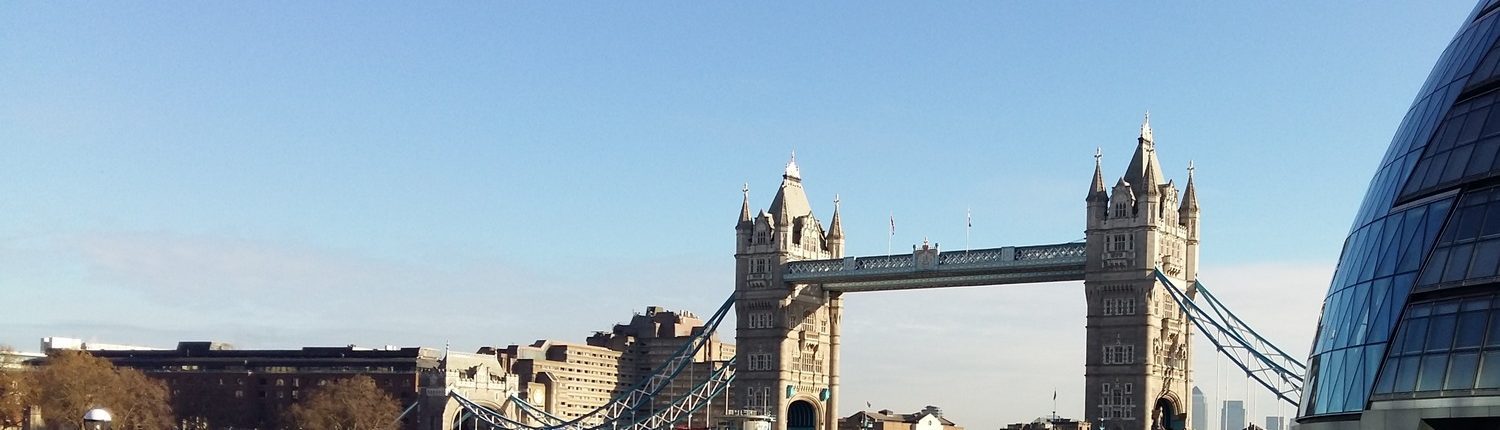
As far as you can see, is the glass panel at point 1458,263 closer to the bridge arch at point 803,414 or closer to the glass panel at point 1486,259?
the glass panel at point 1486,259

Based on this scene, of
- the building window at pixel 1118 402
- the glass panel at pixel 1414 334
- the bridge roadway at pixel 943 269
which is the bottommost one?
the building window at pixel 1118 402

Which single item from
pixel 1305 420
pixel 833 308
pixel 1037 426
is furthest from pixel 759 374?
pixel 1305 420

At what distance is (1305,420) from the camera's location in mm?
38969

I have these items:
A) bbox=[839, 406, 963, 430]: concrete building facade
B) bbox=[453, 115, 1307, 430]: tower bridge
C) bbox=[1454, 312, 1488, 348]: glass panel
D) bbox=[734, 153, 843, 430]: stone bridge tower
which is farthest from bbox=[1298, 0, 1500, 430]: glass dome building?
bbox=[839, 406, 963, 430]: concrete building facade

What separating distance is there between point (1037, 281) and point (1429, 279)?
288 feet

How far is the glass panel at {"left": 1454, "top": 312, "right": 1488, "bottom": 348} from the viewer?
33250mm

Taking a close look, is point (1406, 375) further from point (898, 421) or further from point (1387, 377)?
point (898, 421)

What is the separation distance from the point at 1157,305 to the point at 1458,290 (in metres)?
78.7

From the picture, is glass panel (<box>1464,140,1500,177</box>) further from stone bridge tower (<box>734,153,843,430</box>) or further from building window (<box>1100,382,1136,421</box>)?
stone bridge tower (<box>734,153,843,430</box>)

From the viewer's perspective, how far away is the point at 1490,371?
107 ft

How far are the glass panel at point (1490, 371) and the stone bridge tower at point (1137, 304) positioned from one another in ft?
256

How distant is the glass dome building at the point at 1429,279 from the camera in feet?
110

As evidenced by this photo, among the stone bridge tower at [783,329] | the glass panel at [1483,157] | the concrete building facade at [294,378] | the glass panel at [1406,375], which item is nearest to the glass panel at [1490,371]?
the glass panel at [1406,375]

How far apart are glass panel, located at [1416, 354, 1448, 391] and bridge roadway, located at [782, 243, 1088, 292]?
82.2 metres
